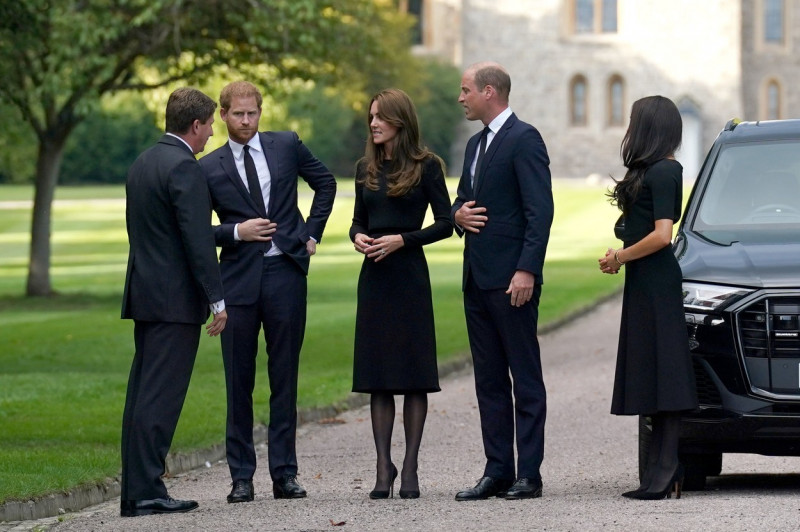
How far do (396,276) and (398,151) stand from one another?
0.65m

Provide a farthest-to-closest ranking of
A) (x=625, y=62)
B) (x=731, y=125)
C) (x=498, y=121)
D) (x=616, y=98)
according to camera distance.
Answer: (x=616, y=98), (x=625, y=62), (x=731, y=125), (x=498, y=121)

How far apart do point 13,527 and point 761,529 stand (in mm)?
3744

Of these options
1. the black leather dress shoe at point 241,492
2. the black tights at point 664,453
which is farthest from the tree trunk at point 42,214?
the black tights at point 664,453

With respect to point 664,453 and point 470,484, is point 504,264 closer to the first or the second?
point 664,453

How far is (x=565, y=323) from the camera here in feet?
72.4

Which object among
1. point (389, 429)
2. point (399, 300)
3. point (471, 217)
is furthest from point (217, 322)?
point (471, 217)

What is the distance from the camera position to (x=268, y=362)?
8.47m

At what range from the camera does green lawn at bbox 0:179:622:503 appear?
10805 millimetres

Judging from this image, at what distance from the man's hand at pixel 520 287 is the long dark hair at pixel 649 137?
0.58m

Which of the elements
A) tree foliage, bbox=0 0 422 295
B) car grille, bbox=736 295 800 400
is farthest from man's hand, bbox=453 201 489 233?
tree foliage, bbox=0 0 422 295

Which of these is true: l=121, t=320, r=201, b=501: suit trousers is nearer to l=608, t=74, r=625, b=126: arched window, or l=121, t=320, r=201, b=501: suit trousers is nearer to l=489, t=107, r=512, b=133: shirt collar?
l=489, t=107, r=512, b=133: shirt collar

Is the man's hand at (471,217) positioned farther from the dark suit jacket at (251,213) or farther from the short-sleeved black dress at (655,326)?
the dark suit jacket at (251,213)

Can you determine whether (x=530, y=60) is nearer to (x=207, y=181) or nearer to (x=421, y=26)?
(x=421, y=26)

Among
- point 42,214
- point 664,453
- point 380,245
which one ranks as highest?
point 380,245
